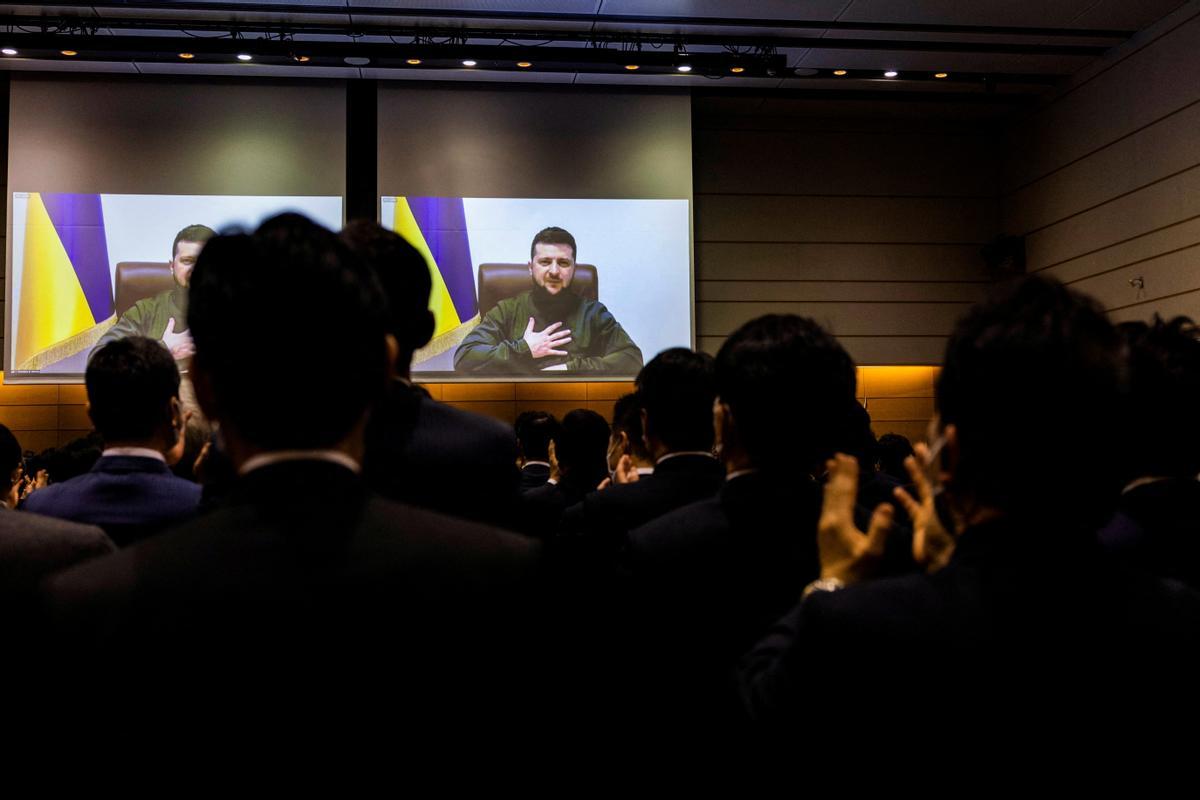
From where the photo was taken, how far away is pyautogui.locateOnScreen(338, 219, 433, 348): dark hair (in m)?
1.69

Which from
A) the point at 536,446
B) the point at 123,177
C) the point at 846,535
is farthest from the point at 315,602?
the point at 123,177

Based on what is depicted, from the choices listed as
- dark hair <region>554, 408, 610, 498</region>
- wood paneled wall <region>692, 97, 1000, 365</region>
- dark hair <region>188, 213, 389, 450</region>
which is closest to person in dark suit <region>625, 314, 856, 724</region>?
dark hair <region>188, 213, 389, 450</region>

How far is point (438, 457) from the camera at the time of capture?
1686 mm

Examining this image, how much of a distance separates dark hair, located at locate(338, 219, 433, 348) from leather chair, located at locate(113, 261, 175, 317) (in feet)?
22.1

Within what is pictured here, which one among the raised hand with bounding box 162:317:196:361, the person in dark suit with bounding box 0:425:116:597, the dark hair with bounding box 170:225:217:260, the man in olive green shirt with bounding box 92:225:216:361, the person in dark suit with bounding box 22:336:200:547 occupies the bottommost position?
the person in dark suit with bounding box 0:425:116:597

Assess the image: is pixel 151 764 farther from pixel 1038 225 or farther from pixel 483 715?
pixel 1038 225

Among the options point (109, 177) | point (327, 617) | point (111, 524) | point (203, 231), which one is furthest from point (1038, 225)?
point (327, 617)

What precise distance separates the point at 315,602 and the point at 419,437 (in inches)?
28.9

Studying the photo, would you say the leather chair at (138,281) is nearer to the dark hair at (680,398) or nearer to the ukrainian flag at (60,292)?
the ukrainian flag at (60,292)

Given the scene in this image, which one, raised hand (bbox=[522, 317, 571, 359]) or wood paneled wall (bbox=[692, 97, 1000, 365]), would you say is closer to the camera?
raised hand (bbox=[522, 317, 571, 359])

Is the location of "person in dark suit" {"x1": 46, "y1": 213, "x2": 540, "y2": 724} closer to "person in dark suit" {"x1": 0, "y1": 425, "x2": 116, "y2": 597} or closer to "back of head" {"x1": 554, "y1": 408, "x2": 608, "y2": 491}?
"person in dark suit" {"x1": 0, "y1": 425, "x2": 116, "y2": 597}

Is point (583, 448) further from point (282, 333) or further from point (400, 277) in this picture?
point (282, 333)

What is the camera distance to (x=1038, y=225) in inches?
351

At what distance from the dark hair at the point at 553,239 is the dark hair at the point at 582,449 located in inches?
163
